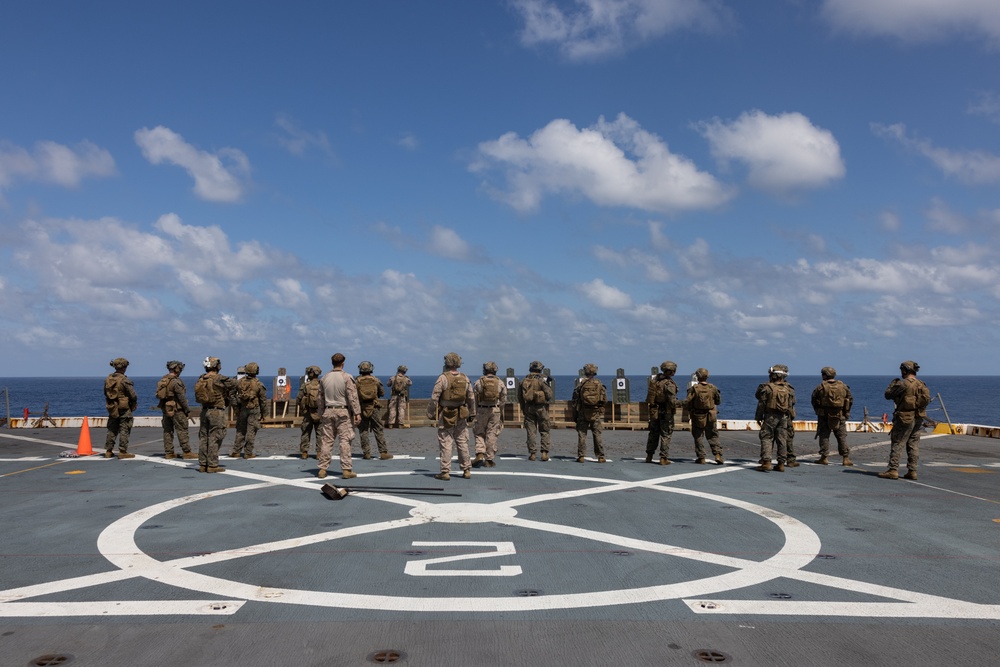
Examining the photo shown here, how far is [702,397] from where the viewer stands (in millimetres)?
14109

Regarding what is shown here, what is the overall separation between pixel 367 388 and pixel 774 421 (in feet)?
28.5

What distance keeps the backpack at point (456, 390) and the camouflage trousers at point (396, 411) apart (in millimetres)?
13239

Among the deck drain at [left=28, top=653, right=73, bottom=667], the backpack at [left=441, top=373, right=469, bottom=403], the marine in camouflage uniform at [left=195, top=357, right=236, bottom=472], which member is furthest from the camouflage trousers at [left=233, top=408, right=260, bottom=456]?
the deck drain at [left=28, top=653, right=73, bottom=667]

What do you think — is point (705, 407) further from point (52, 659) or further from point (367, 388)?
point (52, 659)

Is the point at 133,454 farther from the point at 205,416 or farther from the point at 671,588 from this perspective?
the point at 671,588

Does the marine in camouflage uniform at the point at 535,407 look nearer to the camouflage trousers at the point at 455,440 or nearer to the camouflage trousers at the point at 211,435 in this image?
the camouflage trousers at the point at 455,440

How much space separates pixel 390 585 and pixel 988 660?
4.48 meters

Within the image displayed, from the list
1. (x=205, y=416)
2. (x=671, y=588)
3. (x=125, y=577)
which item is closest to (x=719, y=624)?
(x=671, y=588)

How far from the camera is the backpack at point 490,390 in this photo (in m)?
12.8

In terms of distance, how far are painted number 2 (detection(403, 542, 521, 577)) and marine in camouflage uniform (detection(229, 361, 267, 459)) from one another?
9.15 metres

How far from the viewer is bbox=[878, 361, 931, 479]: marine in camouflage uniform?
1228 centimetres

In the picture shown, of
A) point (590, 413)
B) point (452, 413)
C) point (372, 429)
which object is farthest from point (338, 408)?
point (590, 413)

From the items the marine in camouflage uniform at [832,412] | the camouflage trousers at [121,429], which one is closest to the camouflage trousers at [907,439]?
the marine in camouflage uniform at [832,412]

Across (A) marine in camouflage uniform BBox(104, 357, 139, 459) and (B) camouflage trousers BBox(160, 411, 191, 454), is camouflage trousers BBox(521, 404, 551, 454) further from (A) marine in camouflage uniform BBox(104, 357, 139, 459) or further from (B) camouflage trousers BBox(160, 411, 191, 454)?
(A) marine in camouflage uniform BBox(104, 357, 139, 459)
